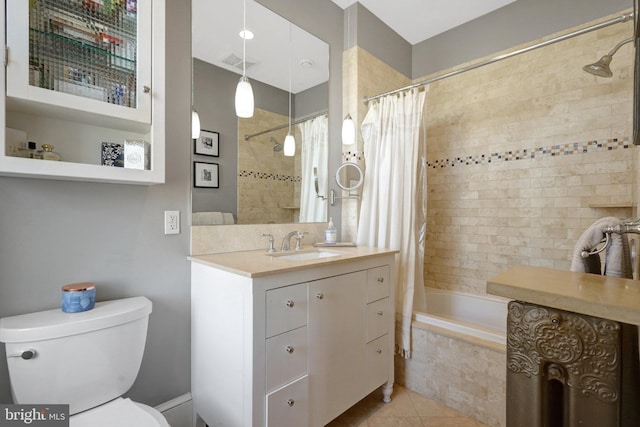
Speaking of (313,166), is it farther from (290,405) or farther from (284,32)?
(290,405)

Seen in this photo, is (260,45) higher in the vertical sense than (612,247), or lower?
higher

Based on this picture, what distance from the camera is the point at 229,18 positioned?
181cm

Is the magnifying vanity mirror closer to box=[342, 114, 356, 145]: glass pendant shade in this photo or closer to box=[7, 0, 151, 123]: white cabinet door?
box=[342, 114, 356, 145]: glass pendant shade

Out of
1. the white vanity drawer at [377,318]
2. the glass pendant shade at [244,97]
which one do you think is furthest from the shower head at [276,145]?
the white vanity drawer at [377,318]

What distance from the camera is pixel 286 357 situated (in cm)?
134

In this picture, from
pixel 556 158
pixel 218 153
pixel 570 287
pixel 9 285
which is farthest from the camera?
pixel 556 158

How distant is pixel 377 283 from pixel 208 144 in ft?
4.26

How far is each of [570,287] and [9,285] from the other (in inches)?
74.0

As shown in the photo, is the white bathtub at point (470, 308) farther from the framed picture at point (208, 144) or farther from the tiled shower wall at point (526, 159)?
the framed picture at point (208, 144)

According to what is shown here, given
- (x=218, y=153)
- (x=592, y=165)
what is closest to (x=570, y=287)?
(x=218, y=153)

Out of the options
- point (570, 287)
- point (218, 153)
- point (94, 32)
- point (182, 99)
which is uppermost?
point (94, 32)

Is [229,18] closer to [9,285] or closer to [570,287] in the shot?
[9,285]

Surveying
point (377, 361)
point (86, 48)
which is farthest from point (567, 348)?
point (86, 48)

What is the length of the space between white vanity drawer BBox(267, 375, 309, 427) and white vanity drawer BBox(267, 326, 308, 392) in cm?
4
